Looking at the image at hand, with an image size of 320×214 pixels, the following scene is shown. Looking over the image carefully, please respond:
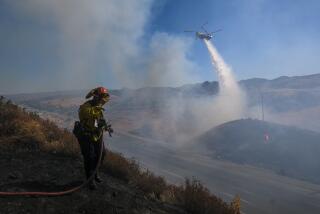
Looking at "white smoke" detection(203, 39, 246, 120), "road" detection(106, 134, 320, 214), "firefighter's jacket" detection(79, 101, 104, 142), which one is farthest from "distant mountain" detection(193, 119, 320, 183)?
"firefighter's jacket" detection(79, 101, 104, 142)

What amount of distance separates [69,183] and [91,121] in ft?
4.01

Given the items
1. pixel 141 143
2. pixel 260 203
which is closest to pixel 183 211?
pixel 260 203

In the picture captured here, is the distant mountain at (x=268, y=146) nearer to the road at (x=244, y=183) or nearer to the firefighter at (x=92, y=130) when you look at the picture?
the road at (x=244, y=183)

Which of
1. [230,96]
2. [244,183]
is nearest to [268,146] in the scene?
[244,183]

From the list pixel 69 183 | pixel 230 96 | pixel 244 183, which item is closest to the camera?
pixel 69 183

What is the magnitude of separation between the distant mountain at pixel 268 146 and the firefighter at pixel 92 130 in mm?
20098

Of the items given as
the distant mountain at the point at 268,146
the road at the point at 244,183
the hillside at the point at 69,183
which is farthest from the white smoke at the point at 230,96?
the hillside at the point at 69,183

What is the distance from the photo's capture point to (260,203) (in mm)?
15289

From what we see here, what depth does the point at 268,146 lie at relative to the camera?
106 feet

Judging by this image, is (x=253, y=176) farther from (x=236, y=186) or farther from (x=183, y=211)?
(x=183, y=211)

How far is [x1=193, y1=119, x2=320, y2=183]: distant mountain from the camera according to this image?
27250 mm

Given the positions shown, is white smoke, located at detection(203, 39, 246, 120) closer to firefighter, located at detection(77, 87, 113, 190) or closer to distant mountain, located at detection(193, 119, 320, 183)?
distant mountain, located at detection(193, 119, 320, 183)

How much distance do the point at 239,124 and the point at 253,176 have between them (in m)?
18.2

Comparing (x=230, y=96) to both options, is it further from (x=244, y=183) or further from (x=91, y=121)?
(x=91, y=121)
